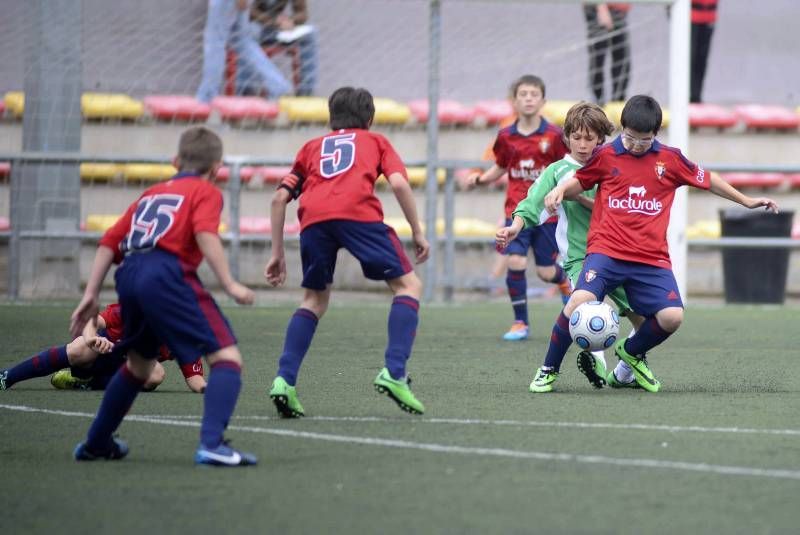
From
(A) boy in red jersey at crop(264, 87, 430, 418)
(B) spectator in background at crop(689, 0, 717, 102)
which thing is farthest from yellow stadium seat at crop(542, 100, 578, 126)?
(A) boy in red jersey at crop(264, 87, 430, 418)

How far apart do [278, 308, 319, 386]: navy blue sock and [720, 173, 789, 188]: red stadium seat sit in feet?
33.9

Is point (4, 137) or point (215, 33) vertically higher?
point (215, 33)

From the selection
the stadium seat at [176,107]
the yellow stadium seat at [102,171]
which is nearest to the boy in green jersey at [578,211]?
the yellow stadium seat at [102,171]

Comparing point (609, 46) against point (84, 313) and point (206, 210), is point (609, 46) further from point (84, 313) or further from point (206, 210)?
point (84, 313)

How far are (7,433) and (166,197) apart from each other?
4.30 ft

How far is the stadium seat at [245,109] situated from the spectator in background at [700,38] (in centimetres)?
464

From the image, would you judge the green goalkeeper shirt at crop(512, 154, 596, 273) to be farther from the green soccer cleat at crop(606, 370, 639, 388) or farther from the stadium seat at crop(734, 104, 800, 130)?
the stadium seat at crop(734, 104, 800, 130)

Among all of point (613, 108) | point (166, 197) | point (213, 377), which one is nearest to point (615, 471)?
point (213, 377)

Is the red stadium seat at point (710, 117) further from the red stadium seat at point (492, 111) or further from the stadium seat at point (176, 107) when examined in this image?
the stadium seat at point (176, 107)

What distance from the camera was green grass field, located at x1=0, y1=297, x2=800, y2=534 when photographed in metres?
4.11

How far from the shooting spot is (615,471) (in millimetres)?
4777

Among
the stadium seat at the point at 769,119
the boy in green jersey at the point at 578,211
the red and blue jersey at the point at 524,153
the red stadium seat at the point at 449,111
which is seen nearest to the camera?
the boy in green jersey at the point at 578,211

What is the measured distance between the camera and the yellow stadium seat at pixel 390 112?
14.9 meters

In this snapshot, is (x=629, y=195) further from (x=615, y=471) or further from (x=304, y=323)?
(x=615, y=471)
